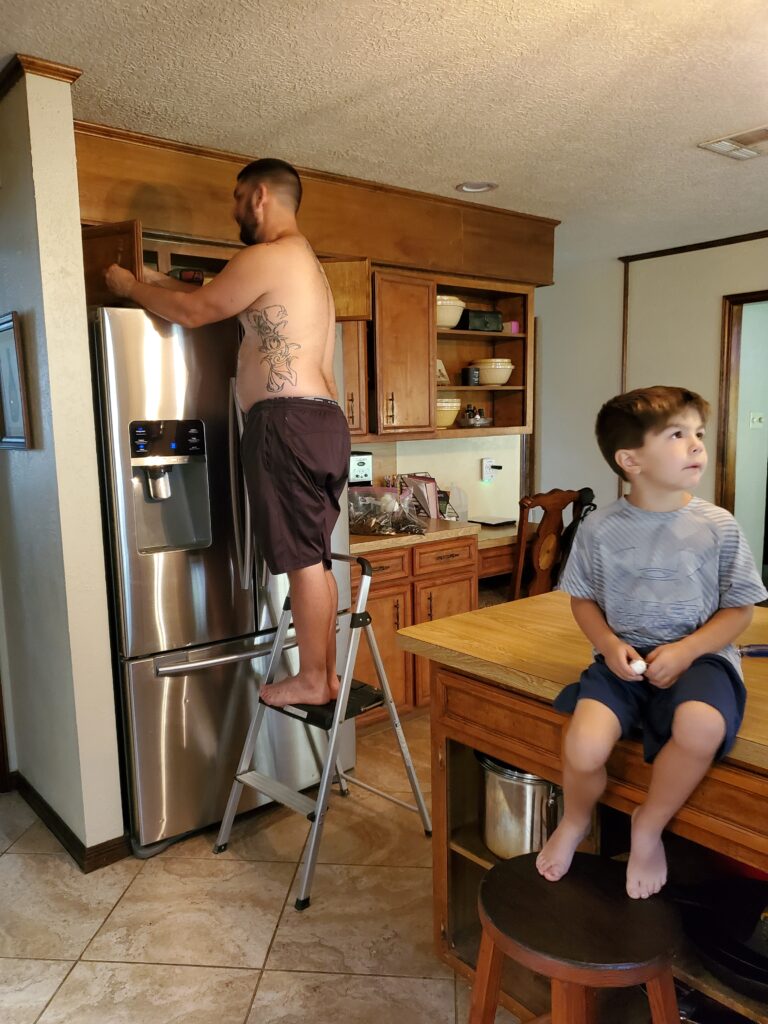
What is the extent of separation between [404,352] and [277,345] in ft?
5.07

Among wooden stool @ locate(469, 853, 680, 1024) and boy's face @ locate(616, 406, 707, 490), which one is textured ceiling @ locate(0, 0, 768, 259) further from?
wooden stool @ locate(469, 853, 680, 1024)

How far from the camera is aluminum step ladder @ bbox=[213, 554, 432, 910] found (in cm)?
226

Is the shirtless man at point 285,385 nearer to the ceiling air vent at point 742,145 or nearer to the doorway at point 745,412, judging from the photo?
the ceiling air vent at point 742,145

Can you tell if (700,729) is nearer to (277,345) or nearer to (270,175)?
(277,345)

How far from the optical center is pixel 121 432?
7.73 ft

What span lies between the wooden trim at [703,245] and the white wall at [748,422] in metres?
0.40

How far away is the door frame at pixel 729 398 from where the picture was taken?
480 centimetres

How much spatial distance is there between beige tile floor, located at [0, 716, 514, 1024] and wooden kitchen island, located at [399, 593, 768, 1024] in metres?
0.24

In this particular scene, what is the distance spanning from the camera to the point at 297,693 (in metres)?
2.41

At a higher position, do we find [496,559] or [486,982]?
[496,559]

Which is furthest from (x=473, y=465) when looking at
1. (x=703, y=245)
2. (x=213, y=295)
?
(x=213, y=295)

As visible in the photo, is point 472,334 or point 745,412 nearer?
point 472,334

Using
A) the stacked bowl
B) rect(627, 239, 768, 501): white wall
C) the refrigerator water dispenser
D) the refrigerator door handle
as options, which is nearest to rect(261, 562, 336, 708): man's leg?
the refrigerator door handle

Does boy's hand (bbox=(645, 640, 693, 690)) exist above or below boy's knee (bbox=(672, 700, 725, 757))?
above
